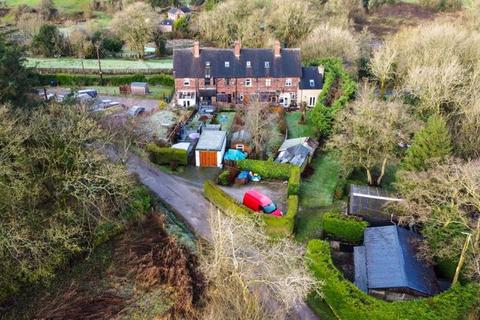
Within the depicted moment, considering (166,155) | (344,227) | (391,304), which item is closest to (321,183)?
(344,227)

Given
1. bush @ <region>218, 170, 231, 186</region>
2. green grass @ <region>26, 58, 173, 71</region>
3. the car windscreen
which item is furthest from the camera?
green grass @ <region>26, 58, 173, 71</region>

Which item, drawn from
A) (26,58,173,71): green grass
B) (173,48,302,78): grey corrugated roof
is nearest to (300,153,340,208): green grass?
(173,48,302,78): grey corrugated roof

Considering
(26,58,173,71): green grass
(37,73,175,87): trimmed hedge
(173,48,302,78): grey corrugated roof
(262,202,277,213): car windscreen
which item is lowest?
(262,202,277,213): car windscreen

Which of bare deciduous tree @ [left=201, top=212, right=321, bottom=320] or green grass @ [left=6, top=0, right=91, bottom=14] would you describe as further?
green grass @ [left=6, top=0, right=91, bottom=14]

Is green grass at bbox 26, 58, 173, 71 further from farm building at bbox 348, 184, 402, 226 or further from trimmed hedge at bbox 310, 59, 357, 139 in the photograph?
farm building at bbox 348, 184, 402, 226

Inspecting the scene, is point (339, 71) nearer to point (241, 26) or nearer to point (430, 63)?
point (430, 63)

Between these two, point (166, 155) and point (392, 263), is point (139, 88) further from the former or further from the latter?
point (392, 263)

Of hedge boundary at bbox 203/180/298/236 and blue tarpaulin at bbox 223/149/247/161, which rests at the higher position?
blue tarpaulin at bbox 223/149/247/161

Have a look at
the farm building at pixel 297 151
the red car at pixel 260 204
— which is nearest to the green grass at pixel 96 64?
the farm building at pixel 297 151

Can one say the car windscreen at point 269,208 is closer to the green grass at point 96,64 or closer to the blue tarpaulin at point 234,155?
the blue tarpaulin at point 234,155
